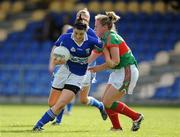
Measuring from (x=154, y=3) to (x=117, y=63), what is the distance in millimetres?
18989

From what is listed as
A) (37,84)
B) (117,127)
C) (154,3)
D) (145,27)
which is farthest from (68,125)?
(154,3)

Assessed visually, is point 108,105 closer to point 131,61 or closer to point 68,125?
point 131,61

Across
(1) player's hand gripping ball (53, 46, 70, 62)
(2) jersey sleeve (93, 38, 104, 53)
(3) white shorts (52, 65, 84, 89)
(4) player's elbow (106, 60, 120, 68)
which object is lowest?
(3) white shorts (52, 65, 84, 89)

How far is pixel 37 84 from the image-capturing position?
2581 cm

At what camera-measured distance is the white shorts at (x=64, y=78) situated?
12.0m

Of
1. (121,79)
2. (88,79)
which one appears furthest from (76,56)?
(88,79)

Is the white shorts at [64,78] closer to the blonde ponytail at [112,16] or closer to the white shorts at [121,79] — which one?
the white shorts at [121,79]

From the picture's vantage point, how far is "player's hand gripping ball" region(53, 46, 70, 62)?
1184cm

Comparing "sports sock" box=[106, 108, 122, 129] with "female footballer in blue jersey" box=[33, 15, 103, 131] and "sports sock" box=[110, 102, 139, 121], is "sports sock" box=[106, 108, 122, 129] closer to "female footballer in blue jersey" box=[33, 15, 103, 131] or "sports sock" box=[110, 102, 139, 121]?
"sports sock" box=[110, 102, 139, 121]

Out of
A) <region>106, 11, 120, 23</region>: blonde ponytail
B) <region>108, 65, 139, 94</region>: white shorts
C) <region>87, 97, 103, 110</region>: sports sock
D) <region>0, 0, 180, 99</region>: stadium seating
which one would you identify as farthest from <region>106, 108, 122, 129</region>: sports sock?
<region>0, 0, 180, 99</region>: stadium seating

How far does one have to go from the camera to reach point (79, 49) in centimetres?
1202

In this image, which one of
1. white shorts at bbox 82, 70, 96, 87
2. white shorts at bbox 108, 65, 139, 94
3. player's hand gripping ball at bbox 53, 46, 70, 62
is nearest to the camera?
player's hand gripping ball at bbox 53, 46, 70, 62

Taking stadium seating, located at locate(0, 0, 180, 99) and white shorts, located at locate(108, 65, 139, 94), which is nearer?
white shorts, located at locate(108, 65, 139, 94)

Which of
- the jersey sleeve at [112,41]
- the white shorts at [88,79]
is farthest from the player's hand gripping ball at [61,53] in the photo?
the white shorts at [88,79]
